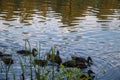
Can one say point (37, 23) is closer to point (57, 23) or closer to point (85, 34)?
point (57, 23)

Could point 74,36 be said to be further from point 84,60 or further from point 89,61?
point 84,60

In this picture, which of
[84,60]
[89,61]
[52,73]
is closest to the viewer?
[52,73]

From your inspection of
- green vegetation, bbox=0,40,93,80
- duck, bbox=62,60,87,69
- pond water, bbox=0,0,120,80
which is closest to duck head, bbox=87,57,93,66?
pond water, bbox=0,0,120,80

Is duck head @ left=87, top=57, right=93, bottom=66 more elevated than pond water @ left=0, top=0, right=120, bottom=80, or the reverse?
duck head @ left=87, top=57, right=93, bottom=66

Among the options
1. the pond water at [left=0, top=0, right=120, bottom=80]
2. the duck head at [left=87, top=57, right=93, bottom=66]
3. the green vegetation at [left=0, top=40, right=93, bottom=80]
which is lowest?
Result: the pond water at [left=0, top=0, right=120, bottom=80]

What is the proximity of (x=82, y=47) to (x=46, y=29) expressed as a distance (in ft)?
22.4

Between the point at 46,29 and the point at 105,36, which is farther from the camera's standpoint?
the point at 46,29

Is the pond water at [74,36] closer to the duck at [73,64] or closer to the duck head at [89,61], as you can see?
the duck head at [89,61]

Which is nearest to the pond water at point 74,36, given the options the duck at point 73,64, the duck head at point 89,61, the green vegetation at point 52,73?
the duck head at point 89,61

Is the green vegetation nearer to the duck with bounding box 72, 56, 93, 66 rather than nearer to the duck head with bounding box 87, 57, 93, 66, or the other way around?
the duck with bounding box 72, 56, 93, 66

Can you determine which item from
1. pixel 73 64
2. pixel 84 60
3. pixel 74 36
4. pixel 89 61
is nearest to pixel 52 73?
pixel 73 64

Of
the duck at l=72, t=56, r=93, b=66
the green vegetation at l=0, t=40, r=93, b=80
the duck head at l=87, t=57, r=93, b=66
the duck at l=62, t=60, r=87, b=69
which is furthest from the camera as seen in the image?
the duck head at l=87, t=57, r=93, b=66

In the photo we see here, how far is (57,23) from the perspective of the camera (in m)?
30.7

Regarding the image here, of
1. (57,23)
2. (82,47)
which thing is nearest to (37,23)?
(57,23)
